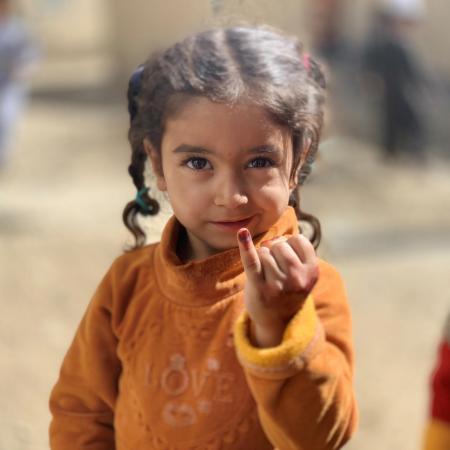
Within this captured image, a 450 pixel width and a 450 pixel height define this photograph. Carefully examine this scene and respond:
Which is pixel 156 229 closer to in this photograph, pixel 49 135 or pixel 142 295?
pixel 142 295

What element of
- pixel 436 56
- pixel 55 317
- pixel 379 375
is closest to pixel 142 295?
pixel 379 375

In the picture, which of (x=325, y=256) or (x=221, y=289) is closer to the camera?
(x=221, y=289)

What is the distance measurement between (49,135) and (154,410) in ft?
25.1

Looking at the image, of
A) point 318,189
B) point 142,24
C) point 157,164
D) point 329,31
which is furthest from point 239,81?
point 142,24

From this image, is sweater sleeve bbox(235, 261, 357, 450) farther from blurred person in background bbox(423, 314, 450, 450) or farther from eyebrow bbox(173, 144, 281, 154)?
blurred person in background bbox(423, 314, 450, 450)

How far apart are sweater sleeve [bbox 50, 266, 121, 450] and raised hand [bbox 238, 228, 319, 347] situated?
0.34 metres

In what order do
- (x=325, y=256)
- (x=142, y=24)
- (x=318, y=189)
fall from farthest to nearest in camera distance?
(x=142, y=24) → (x=318, y=189) → (x=325, y=256)

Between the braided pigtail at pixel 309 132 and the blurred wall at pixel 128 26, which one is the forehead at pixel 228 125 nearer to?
the braided pigtail at pixel 309 132

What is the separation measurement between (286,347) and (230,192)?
23cm

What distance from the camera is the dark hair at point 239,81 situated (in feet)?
4.12

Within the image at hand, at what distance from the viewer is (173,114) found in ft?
4.24

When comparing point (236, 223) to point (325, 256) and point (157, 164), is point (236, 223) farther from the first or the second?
point (325, 256)

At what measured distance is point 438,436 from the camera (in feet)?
5.72

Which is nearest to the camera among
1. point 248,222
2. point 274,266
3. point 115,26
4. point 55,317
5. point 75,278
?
point 274,266
